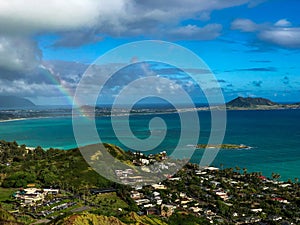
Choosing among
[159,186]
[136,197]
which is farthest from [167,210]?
[159,186]

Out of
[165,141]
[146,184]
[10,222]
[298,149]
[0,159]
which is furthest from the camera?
[165,141]

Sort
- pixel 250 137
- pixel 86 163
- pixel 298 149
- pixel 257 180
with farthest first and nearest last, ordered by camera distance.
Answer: pixel 250 137 < pixel 298 149 < pixel 86 163 < pixel 257 180

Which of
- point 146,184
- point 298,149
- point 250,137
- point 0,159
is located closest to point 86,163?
point 146,184

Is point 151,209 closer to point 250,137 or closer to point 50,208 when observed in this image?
point 50,208

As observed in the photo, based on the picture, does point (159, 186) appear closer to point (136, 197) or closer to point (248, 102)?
point (136, 197)

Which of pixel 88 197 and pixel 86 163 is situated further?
pixel 86 163

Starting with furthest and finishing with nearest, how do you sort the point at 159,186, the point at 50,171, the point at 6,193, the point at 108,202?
the point at 50,171 → the point at 159,186 → the point at 6,193 → the point at 108,202

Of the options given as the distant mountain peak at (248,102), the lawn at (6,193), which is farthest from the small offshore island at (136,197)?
the distant mountain peak at (248,102)
